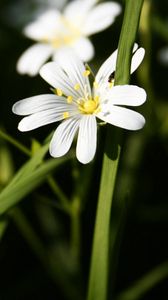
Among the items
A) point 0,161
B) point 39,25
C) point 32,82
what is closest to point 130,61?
point 0,161

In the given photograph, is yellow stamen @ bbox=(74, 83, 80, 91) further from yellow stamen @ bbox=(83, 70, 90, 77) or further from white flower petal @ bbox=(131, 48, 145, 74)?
white flower petal @ bbox=(131, 48, 145, 74)

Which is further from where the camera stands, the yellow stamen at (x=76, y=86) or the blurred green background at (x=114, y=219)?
the blurred green background at (x=114, y=219)

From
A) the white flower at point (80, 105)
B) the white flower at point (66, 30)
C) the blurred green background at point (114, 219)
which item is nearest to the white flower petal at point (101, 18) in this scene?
the white flower at point (66, 30)

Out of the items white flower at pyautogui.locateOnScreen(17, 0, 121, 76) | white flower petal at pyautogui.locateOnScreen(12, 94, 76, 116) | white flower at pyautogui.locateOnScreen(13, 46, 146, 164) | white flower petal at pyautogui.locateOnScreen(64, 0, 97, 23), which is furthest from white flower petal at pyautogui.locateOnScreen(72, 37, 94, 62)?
white flower petal at pyautogui.locateOnScreen(12, 94, 76, 116)

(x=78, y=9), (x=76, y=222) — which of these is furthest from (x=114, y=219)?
(x=78, y=9)

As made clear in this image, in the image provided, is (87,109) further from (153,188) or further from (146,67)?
(153,188)

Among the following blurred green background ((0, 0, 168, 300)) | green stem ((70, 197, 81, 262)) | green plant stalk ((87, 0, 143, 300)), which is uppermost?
green plant stalk ((87, 0, 143, 300))

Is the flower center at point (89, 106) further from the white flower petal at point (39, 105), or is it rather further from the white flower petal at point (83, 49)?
the white flower petal at point (83, 49)
